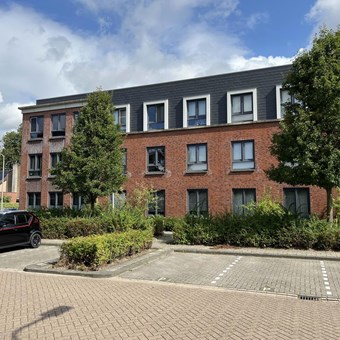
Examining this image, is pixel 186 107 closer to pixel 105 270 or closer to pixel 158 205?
pixel 158 205

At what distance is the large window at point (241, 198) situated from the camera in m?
22.8

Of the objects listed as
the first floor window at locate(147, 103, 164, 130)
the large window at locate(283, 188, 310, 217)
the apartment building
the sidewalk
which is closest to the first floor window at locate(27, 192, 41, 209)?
the apartment building

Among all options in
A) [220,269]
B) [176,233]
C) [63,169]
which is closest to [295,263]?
[220,269]

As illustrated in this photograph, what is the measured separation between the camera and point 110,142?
18.4 m

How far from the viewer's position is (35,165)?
30172mm

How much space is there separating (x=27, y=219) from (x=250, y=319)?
1150 centimetres

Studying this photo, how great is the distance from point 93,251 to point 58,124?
852 inches

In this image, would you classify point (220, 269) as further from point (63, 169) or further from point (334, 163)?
point (63, 169)

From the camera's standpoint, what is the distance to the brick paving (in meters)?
5.19

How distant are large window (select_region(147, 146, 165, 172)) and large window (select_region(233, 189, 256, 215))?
5.35 metres

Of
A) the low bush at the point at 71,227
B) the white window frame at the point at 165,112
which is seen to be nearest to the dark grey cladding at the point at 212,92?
the white window frame at the point at 165,112

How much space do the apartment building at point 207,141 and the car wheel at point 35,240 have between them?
23.8 feet

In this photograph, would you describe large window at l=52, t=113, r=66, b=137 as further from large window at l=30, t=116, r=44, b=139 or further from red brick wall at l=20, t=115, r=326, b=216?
red brick wall at l=20, t=115, r=326, b=216

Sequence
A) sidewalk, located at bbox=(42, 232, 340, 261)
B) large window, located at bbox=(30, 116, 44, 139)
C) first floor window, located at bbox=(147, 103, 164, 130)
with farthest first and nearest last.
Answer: large window, located at bbox=(30, 116, 44, 139) → first floor window, located at bbox=(147, 103, 164, 130) → sidewalk, located at bbox=(42, 232, 340, 261)
